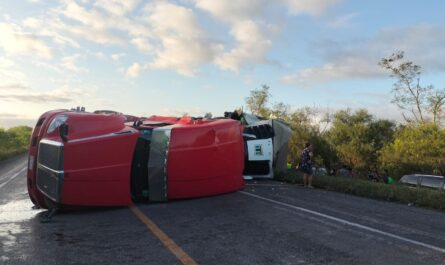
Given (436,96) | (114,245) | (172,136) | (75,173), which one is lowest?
(114,245)

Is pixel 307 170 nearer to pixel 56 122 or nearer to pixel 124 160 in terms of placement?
pixel 124 160

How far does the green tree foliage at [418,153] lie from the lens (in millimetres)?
34500

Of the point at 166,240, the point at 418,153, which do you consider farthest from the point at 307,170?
the point at 418,153

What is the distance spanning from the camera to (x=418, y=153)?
3547 cm

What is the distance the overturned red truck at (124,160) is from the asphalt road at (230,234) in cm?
36

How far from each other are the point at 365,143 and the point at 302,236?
42.2m

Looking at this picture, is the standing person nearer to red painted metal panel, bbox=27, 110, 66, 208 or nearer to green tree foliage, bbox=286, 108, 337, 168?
red painted metal panel, bbox=27, 110, 66, 208

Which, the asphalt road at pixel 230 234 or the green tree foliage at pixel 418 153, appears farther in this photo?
the green tree foliage at pixel 418 153

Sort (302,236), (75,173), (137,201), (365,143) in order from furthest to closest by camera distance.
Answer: (365,143), (137,201), (75,173), (302,236)

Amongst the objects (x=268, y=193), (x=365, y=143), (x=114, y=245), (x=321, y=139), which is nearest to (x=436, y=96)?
(x=365, y=143)

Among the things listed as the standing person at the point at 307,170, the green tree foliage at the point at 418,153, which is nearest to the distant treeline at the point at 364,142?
the green tree foliage at the point at 418,153

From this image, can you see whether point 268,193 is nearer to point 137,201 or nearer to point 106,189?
point 137,201

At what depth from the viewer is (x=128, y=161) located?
8.66 meters

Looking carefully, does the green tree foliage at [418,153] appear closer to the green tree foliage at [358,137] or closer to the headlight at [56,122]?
the green tree foliage at [358,137]
